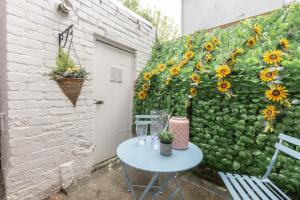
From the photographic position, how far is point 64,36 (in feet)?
6.41

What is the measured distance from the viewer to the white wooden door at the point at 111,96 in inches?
99.7

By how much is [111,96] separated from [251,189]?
2140 mm

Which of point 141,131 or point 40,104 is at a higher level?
point 40,104

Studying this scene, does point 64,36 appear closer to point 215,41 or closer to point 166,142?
point 166,142

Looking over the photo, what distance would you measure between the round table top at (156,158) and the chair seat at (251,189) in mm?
330

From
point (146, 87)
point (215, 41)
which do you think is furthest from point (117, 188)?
point (215, 41)

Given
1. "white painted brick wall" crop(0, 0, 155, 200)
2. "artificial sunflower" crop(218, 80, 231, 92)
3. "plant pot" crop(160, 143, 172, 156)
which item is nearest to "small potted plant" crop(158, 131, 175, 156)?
"plant pot" crop(160, 143, 172, 156)

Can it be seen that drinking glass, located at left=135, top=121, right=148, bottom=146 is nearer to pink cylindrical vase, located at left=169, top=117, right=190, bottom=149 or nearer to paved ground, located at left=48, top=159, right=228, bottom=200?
pink cylindrical vase, located at left=169, top=117, right=190, bottom=149

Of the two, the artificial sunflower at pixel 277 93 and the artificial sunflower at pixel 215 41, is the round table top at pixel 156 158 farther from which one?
the artificial sunflower at pixel 215 41

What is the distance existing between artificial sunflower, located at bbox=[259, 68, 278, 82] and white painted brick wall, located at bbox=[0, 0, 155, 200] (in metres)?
2.00

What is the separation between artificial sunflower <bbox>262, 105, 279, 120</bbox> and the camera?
162 cm

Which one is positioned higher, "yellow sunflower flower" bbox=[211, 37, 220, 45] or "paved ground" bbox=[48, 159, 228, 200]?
"yellow sunflower flower" bbox=[211, 37, 220, 45]

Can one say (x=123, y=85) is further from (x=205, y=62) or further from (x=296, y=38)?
(x=296, y=38)

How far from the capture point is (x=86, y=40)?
2.21 meters
